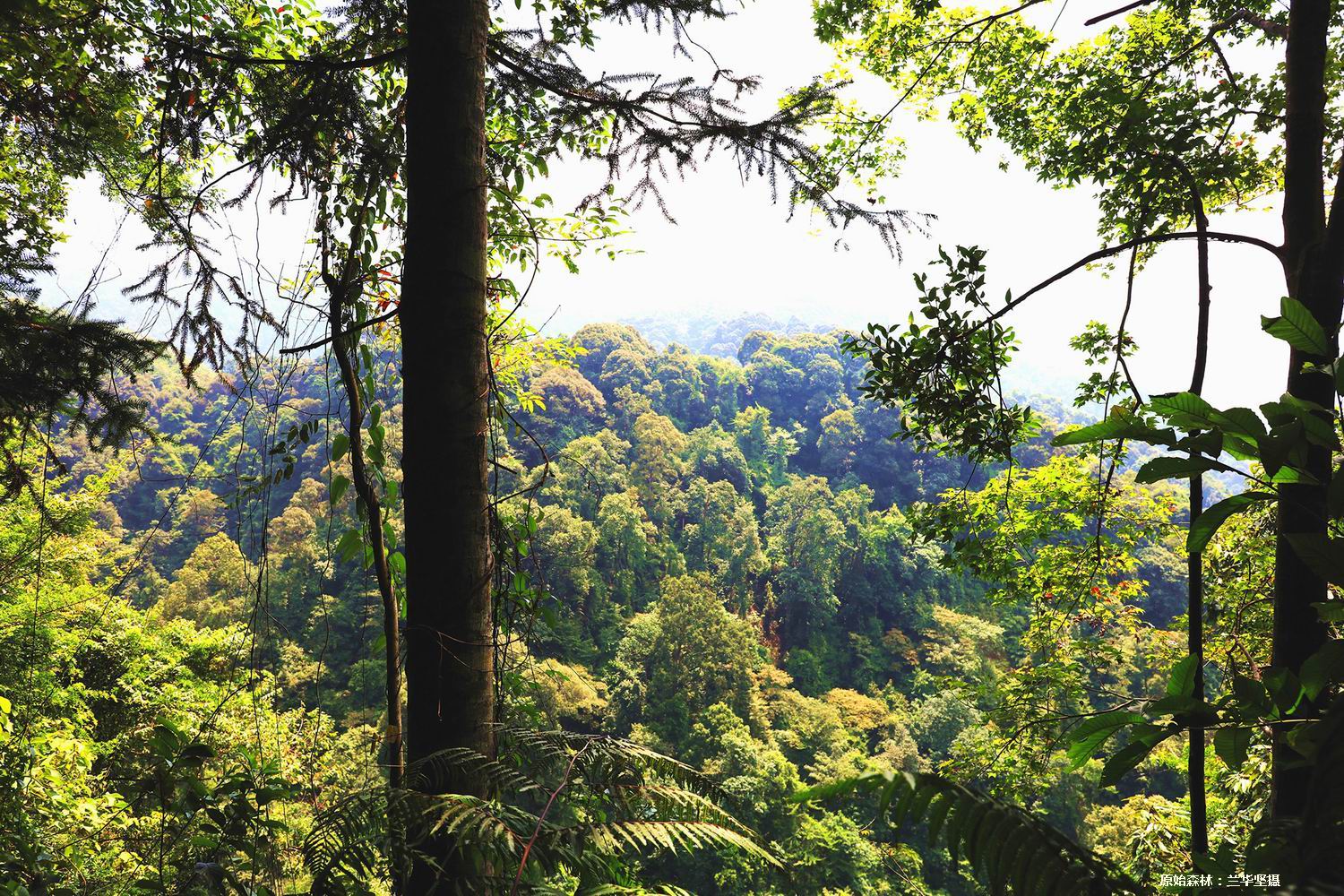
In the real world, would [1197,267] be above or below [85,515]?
above

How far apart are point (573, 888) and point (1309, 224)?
2.24 meters

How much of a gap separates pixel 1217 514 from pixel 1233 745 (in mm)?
289

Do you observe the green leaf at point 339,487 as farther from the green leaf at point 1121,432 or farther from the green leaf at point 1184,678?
the green leaf at point 1184,678

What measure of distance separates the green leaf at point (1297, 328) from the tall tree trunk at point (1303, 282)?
0.39 metres

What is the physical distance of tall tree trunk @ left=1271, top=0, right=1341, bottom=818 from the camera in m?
1.21

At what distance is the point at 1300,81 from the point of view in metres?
1.59

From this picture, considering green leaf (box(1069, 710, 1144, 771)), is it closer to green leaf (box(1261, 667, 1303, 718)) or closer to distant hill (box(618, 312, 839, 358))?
green leaf (box(1261, 667, 1303, 718))

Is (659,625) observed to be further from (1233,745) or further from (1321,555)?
(1321,555)

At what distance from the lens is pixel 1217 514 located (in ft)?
2.70

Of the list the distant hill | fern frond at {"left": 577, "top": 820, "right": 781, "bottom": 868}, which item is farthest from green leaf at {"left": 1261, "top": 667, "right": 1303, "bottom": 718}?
the distant hill

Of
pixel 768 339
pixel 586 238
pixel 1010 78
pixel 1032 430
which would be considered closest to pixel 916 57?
pixel 1010 78

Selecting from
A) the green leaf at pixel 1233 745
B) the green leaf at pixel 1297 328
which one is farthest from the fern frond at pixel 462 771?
the green leaf at pixel 1297 328

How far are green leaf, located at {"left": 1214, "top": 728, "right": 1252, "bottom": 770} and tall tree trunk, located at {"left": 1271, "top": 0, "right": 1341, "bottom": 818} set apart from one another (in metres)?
0.46

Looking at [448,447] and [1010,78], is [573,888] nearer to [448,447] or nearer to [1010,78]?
[448,447]
